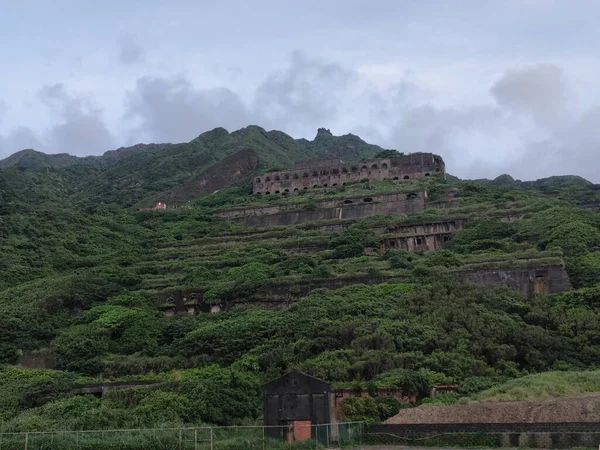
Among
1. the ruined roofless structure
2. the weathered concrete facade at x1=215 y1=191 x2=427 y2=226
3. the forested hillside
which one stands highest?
the ruined roofless structure

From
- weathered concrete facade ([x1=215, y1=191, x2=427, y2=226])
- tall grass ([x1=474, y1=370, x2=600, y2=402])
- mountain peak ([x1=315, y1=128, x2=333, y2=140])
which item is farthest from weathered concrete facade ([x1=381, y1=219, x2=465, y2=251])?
mountain peak ([x1=315, y1=128, x2=333, y2=140])

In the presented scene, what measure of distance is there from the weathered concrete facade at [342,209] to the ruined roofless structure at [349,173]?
9928 mm

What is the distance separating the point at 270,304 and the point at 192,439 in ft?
66.8

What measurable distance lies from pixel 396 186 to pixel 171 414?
44.4 meters

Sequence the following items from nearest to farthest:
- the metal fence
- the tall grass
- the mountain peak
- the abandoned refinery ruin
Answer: the metal fence
the tall grass
the abandoned refinery ruin
the mountain peak

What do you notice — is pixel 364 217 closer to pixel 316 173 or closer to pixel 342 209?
pixel 342 209

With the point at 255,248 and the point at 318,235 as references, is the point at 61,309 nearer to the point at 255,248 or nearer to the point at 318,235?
the point at 255,248

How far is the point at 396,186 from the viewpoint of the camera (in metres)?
66.6

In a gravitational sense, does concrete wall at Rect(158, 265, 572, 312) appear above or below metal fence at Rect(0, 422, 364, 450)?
above

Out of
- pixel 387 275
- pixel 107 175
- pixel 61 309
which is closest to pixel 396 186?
pixel 387 275

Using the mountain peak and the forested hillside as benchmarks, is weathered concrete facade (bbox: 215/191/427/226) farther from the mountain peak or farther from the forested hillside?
the mountain peak

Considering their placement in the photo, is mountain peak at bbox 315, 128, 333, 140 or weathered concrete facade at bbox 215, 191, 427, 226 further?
mountain peak at bbox 315, 128, 333, 140

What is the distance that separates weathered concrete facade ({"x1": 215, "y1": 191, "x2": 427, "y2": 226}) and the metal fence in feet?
121

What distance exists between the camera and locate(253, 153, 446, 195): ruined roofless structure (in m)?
71.8
